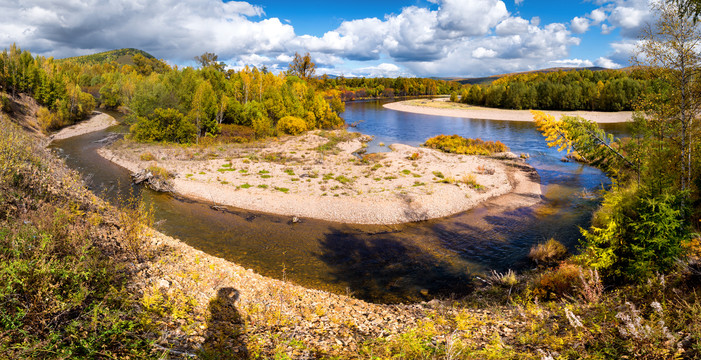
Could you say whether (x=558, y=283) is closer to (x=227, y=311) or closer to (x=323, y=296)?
(x=323, y=296)

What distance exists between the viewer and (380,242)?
60.0ft

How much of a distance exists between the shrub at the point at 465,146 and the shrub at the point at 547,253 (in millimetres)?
27414

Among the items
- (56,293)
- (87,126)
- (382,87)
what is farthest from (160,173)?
(382,87)

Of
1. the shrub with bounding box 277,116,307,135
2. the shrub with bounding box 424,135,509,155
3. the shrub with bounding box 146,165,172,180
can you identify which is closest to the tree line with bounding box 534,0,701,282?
the shrub with bounding box 424,135,509,155

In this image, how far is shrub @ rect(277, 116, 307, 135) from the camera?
54.1m

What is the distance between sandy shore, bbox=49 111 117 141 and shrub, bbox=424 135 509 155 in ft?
177

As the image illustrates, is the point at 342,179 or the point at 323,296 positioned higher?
the point at 342,179

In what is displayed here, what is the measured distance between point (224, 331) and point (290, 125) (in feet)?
161

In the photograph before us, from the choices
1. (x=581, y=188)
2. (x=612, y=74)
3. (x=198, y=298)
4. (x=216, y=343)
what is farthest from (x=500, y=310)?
(x=612, y=74)

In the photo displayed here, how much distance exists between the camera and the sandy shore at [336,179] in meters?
22.7

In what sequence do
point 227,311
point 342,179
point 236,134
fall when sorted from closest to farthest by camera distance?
1. point 227,311
2. point 342,179
3. point 236,134

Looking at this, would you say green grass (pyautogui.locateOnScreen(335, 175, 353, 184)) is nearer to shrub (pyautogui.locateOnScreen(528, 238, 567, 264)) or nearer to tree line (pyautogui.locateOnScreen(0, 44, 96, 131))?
shrub (pyautogui.locateOnScreen(528, 238, 567, 264))

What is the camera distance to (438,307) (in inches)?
409

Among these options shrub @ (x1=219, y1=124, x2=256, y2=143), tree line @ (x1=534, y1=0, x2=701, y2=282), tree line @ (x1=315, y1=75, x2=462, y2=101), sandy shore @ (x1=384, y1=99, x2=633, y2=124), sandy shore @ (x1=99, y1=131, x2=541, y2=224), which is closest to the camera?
tree line @ (x1=534, y1=0, x2=701, y2=282)
